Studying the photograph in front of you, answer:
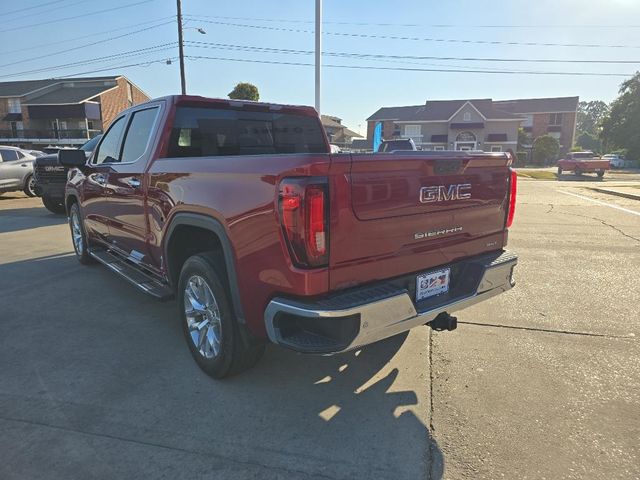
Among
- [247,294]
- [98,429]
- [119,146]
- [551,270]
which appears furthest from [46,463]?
[551,270]

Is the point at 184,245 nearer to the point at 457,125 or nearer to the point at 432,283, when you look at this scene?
the point at 432,283

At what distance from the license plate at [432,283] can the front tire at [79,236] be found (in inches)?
198

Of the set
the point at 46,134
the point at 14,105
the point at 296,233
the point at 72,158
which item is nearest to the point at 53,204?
the point at 72,158

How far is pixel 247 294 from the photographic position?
271 cm

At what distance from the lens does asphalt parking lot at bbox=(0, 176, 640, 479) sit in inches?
94.4

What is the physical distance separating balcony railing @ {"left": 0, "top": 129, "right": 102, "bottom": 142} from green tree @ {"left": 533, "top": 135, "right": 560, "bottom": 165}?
5159 cm

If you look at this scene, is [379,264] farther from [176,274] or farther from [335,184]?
[176,274]

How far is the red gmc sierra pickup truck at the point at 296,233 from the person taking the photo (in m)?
2.38

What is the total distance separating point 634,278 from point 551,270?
3.09 ft

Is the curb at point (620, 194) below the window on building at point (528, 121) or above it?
below

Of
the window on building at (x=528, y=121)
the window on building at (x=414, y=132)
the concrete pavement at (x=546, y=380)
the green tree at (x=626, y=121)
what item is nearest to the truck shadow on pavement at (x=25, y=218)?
the concrete pavement at (x=546, y=380)

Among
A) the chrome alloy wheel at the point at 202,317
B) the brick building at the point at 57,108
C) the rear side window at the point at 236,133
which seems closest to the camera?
the chrome alloy wheel at the point at 202,317

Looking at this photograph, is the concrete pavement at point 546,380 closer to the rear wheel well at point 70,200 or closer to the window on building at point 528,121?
the rear wheel well at point 70,200

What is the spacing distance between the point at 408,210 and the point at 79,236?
5.52 m
